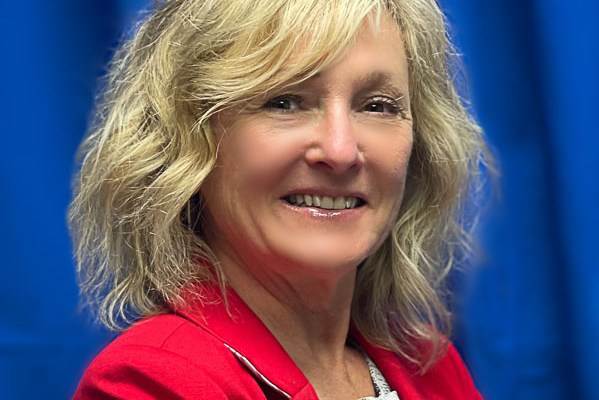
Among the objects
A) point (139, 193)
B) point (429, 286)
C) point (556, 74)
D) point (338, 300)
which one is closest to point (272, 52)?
point (139, 193)

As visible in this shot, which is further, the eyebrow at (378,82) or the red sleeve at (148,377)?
the eyebrow at (378,82)

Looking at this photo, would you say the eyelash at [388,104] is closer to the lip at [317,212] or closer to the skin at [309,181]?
the skin at [309,181]

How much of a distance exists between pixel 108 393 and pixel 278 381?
0.20 m

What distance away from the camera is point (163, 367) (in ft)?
3.16

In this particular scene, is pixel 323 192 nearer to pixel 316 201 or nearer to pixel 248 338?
pixel 316 201

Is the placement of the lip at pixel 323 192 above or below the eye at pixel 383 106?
below

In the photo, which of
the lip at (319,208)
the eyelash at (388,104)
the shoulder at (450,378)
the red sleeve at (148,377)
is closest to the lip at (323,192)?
the lip at (319,208)

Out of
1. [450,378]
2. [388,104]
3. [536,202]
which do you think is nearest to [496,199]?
[536,202]

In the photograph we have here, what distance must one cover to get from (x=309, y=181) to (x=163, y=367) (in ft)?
0.85

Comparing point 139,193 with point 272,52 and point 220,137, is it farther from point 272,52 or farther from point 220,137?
point 272,52

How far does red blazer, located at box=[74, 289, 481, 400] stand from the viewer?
958mm

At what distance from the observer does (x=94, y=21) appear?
5.20 feet

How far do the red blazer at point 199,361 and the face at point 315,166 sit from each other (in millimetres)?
85

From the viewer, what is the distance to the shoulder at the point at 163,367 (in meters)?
0.96
